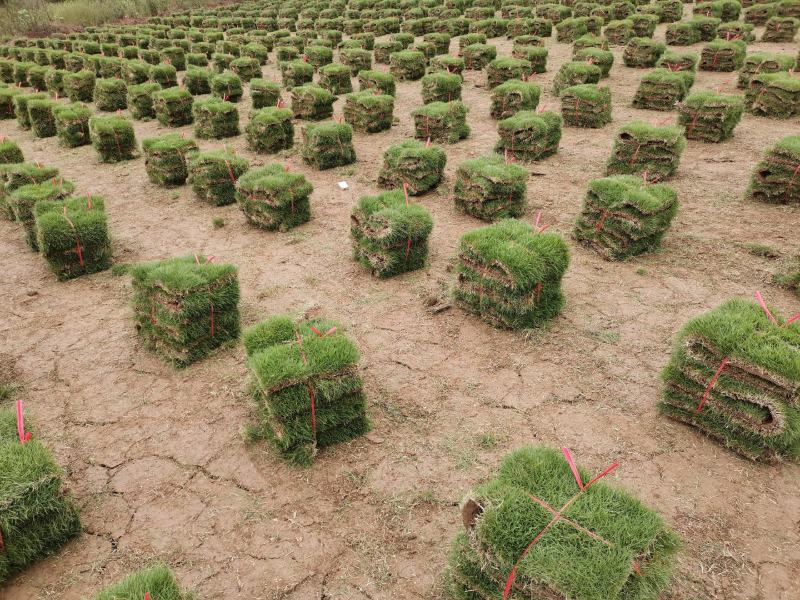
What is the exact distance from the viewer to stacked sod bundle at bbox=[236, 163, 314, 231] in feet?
33.7

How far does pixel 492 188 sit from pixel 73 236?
7.41 metres

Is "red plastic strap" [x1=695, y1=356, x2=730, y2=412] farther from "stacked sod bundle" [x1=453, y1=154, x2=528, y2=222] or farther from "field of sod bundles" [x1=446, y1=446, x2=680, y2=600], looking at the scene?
"stacked sod bundle" [x1=453, y1=154, x2=528, y2=222]

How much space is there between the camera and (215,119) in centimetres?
1550

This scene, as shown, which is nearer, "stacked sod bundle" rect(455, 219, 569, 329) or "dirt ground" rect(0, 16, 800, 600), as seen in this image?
"dirt ground" rect(0, 16, 800, 600)

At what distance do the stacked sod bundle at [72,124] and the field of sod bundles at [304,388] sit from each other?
45.8 feet

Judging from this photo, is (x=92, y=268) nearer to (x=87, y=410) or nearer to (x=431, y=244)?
(x=87, y=410)

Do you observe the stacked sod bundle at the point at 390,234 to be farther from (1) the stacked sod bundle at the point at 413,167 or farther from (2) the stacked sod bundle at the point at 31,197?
(2) the stacked sod bundle at the point at 31,197

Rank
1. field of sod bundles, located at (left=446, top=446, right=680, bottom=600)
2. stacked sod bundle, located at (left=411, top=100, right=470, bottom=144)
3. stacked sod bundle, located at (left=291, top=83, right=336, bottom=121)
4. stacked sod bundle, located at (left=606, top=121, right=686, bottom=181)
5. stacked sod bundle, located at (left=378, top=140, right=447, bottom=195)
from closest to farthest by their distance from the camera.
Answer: field of sod bundles, located at (left=446, top=446, right=680, bottom=600), stacked sod bundle, located at (left=606, top=121, right=686, bottom=181), stacked sod bundle, located at (left=378, top=140, right=447, bottom=195), stacked sod bundle, located at (left=411, top=100, right=470, bottom=144), stacked sod bundle, located at (left=291, top=83, right=336, bottom=121)

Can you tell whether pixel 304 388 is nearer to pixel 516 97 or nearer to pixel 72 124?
pixel 516 97

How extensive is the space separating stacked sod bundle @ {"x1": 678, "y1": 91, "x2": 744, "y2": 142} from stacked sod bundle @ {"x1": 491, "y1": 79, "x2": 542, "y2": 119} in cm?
367

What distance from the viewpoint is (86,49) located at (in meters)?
29.3

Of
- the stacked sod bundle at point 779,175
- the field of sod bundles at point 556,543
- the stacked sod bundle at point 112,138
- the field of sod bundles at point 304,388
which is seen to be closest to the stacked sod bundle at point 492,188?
the stacked sod bundle at point 779,175

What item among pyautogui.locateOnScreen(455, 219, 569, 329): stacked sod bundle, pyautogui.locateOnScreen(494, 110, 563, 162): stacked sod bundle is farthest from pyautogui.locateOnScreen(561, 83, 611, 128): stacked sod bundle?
pyautogui.locateOnScreen(455, 219, 569, 329): stacked sod bundle

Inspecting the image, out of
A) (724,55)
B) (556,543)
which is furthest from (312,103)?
(556,543)
